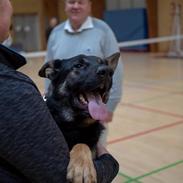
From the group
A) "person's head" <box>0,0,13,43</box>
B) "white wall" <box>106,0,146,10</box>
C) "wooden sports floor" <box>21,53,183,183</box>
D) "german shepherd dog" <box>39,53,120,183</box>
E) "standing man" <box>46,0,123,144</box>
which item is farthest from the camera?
"white wall" <box>106,0,146,10</box>

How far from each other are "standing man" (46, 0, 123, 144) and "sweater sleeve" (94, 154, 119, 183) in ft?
5.34

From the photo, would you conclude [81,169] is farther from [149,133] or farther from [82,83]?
[149,133]

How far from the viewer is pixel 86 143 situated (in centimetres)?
A: 203

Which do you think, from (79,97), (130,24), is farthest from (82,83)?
(130,24)

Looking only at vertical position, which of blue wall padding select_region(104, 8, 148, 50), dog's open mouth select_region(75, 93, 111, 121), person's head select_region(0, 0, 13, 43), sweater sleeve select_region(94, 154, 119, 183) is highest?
person's head select_region(0, 0, 13, 43)

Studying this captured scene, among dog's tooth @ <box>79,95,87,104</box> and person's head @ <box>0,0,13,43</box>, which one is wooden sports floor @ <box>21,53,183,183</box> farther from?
person's head @ <box>0,0,13,43</box>

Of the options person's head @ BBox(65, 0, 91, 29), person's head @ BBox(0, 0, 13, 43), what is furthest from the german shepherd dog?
person's head @ BBox(65, 0, 91, 29)

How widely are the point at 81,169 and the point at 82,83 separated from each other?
31.2 inches

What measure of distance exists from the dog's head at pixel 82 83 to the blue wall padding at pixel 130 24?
54.0ft

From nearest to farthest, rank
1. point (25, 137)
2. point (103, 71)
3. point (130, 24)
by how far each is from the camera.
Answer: point (25, 137)
point (103, 71)
point (130, 24)

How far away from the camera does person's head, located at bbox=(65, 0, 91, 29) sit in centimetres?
337

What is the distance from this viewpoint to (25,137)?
123cm

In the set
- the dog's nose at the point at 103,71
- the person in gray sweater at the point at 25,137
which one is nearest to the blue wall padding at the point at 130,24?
the dog's nose at the point at 103,71

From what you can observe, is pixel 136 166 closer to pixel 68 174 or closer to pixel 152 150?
pixel 152 150
